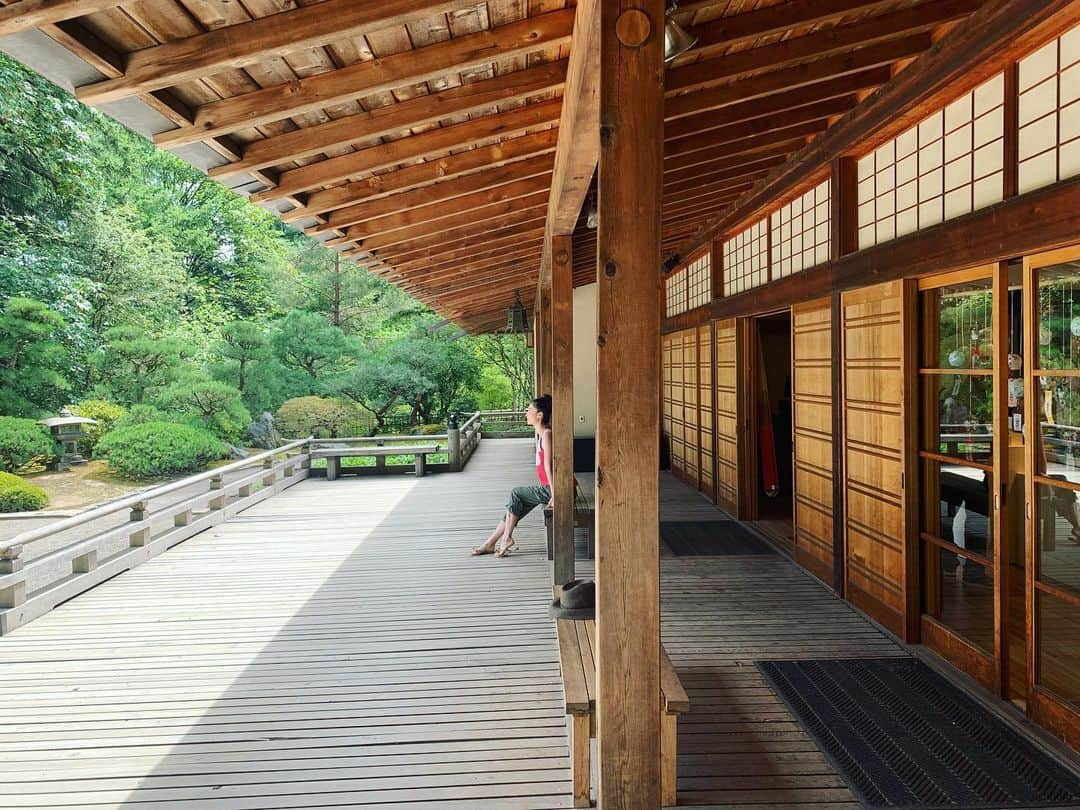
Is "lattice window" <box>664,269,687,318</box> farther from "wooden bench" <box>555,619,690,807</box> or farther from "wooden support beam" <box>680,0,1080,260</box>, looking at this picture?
"wooden bench" <box>555,619,690,807</box>

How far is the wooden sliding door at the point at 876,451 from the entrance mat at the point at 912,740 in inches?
23.1

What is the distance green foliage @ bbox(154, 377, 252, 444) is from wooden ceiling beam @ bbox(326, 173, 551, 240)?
441 inches

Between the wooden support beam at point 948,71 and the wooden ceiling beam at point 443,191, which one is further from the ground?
the wooden support beam at point 948,71

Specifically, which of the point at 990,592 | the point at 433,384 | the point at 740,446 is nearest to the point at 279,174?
the point at 990,592

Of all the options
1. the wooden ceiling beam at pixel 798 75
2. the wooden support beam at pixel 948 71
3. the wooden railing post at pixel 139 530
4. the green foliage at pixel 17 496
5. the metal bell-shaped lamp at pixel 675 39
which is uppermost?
the wooden ceiling beam at pixel 798 75

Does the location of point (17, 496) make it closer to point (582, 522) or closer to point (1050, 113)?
point (582, 522)

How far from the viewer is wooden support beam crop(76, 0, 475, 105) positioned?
213cm

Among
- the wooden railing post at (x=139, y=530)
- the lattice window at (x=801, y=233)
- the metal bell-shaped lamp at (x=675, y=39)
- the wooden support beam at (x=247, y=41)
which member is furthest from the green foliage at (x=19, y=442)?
the metal bell-shaped lamp at (x=675, y=39)

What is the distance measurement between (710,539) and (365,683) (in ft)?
11.5

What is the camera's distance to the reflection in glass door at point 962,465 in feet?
10.6

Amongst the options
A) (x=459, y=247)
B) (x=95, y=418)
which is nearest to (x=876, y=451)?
(x=459, y=247)

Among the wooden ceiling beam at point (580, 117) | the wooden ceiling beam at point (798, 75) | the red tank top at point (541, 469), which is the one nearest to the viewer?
the wooden ceiling beam at point (580, 117)

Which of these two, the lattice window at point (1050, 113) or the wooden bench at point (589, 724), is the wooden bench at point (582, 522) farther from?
the lattice window at point (1050, 113)

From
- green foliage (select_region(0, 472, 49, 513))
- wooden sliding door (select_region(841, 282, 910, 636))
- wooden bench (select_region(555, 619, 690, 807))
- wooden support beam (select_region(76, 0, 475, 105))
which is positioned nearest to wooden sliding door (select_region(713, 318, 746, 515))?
wooden sliding door (select_region(841, 282, 910, 636))
